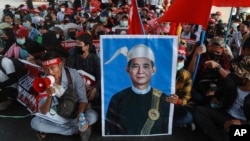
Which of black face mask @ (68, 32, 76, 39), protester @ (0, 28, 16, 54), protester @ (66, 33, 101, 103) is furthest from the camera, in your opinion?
black face mask @ (68, 32, 76, 39)

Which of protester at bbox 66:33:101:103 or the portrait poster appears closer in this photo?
the portrait poster

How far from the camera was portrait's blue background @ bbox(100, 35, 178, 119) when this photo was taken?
3426mm

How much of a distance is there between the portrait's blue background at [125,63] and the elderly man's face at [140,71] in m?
0.06

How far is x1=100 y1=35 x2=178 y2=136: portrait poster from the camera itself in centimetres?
344

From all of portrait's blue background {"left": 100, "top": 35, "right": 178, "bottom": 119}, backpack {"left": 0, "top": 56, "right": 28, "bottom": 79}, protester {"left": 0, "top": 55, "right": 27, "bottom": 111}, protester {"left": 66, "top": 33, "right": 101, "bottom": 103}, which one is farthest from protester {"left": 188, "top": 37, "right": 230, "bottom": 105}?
protester {"left": 0, "top": 55, "right": 27, "bottom": 111}

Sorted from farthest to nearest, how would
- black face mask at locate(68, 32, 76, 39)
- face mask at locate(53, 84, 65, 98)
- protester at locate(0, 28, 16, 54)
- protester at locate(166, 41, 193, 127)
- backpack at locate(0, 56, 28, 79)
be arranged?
1. black face mask at locate(68, 32, 76, 39)
2. protester at locate(0, 28, 16, 54)
3. backpack at locate(0, 56, 28, 79)
4. protester at locate(166, 41, 193, 127)
5. face mask at locate(53, 84, 65, 98)

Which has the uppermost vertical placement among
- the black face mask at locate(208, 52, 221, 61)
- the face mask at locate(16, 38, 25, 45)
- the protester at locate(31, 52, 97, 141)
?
the face mask at locate(16, 38, 25, 45)

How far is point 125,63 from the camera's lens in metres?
3.50

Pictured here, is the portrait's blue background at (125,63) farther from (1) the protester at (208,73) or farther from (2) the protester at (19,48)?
(2) the protester at (19,48)

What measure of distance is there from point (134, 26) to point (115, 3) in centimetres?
1255

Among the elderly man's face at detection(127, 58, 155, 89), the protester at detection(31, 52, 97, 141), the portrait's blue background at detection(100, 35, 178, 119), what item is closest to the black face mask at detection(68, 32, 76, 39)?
the protester at detection(31, 52, 97, 141)

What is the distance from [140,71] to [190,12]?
1.04 metres

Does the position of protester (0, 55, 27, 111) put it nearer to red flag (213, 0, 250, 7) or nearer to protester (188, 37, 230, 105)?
protester (188, 37, 230, 105)

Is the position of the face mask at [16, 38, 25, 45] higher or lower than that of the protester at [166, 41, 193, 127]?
higher
